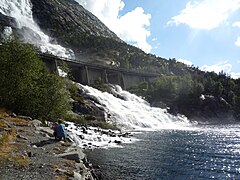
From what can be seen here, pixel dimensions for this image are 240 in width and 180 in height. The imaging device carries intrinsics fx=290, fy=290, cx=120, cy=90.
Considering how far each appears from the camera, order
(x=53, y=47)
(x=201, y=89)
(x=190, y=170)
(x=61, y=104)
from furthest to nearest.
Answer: (x=53, y=47), (x=201, y=89), (x=61, y=104), (x=190, y=170)

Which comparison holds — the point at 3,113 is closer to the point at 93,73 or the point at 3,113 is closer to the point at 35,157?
the point at 35,157

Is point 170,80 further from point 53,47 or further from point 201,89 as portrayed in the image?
point 53,47

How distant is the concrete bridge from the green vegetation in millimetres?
49911

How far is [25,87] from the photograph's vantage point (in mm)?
42844

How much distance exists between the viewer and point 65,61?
108 metres

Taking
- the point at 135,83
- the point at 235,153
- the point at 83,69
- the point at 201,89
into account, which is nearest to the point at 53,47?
the point at 135,83

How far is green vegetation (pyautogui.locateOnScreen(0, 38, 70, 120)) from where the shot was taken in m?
42.8

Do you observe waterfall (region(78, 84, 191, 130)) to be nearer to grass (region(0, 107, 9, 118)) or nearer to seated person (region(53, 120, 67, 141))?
grass (region(0, 107, 9, 118))

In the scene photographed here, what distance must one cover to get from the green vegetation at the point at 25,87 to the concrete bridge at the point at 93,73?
164 feet

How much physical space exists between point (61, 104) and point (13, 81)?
823 centimetres

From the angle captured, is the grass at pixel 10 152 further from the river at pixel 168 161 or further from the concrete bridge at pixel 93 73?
the concrete bridge at pixel 93 73

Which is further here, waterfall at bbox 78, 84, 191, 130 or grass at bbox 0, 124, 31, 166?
waterfall at bbox 78, 84, 191, 130

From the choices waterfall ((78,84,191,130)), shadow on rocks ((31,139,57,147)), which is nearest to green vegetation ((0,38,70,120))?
shadow on rocks ((31,139,57,147))

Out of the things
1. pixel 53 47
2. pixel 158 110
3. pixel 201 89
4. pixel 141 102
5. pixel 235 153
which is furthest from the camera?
pixel 53 47
